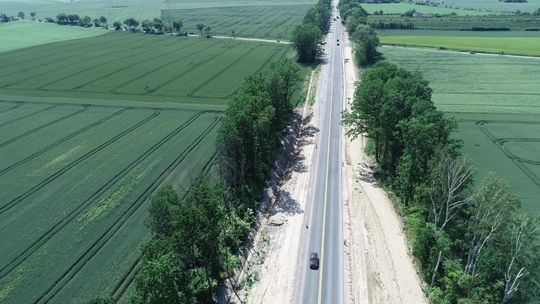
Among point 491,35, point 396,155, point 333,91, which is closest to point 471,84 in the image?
point 333,91

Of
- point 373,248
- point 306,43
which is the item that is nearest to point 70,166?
point 373,248

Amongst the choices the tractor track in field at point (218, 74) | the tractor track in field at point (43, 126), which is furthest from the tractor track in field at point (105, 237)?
the tractor track in field at point (218, 74)

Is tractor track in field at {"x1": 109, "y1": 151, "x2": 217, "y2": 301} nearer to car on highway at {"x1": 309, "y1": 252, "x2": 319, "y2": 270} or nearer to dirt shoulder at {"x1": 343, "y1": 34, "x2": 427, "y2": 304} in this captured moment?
car on highway at {"x1": 309, "y1": 252, "x2": 319, "y2": 270}

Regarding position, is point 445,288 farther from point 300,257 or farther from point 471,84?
point 471,84

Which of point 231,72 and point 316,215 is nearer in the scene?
point 316,215

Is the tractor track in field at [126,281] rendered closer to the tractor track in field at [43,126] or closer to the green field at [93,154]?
the green field at [93,154]

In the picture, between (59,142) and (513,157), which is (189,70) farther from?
(513,157)

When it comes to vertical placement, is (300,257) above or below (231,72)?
below
